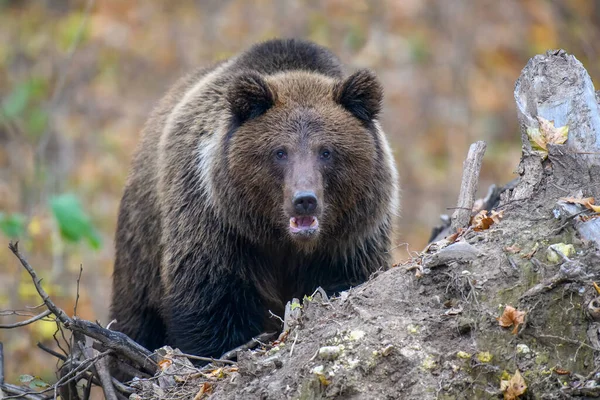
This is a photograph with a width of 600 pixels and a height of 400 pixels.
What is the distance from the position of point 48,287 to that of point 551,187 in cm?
521

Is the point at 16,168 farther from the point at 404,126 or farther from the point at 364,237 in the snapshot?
the point at 364,237

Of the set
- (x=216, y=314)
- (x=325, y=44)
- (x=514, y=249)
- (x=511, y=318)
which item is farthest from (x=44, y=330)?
(x=325, y=44)

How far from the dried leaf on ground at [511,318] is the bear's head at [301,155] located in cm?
180

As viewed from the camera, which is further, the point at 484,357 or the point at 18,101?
the point at 18,101

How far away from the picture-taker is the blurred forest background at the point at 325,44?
41.8 feet

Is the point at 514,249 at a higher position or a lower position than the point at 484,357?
higher

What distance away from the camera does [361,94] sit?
604 cm

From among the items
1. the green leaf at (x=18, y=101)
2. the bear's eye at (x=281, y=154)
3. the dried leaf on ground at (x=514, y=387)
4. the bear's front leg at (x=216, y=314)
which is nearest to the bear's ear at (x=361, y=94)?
the bear's eye at (x=281, y=154)

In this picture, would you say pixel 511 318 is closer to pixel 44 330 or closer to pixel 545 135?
pixel 545 135

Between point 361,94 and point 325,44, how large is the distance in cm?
803

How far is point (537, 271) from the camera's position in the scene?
4.21 meters

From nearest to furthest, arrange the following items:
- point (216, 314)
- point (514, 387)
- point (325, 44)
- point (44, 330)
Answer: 1. point (514, 387)
2. point (216, 314)
3. point (44, 330)
4. point (325, 44)

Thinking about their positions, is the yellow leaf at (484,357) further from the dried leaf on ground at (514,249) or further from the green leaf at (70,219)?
the green leaf at (70,219)

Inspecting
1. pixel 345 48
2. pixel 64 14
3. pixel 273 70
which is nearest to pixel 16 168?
pixel 64 14
